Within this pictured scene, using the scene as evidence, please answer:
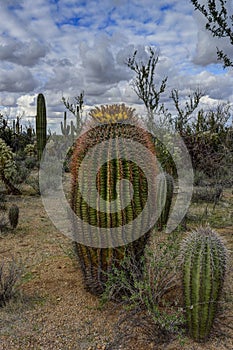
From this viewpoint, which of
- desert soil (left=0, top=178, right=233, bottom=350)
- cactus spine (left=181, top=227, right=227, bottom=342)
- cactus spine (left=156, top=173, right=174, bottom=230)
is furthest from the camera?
cactus spine (left=156, top=173, right=174, bottom=230)

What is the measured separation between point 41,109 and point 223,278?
11.5 metres

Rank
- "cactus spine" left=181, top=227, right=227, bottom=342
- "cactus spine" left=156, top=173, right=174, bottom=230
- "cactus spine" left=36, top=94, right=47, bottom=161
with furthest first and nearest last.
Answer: "cactus spine" left=36, top=94, right=47, bottom=161, "cactus spine" left=156, top=173, right=174, bottom=230, "cactus spine" left=181, top=227, right=227, bottom=342

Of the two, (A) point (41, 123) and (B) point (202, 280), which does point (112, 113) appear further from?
(A) point (41, 123)

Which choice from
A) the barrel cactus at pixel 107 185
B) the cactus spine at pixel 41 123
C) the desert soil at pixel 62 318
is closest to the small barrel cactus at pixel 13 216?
the desert soil at pixel 62 318

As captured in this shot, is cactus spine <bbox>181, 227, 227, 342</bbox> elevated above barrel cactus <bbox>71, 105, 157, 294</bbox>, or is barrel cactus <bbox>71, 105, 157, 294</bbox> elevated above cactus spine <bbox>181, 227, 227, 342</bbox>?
barrel cactus <bbox>71, 105, 157, 294</bbox>

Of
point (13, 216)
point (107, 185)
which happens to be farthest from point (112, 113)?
point (13, 216)

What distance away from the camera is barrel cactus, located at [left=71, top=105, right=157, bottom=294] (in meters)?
2.99

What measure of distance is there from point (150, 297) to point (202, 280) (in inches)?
16.4

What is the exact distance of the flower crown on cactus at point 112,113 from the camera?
3.15m

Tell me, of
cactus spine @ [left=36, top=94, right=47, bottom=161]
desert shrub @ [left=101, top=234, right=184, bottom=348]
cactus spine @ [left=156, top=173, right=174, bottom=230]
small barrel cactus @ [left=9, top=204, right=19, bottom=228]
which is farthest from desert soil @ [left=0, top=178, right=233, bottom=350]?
cactus spine @ [left=36, top=94, right=47, bottom=161]

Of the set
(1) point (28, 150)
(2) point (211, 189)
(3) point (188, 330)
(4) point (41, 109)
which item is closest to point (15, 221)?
(3) point (188, 330)

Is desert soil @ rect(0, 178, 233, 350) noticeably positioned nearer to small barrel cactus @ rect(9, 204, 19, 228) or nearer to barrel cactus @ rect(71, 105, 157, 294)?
barrel cactus @ rect(71, 105, 157, 294)

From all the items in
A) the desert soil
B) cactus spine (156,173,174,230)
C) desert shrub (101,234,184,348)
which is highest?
cactus spine (156,173,174,230)

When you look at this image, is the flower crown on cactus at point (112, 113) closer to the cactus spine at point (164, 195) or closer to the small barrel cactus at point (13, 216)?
the cactus spine at point (164, 195)
